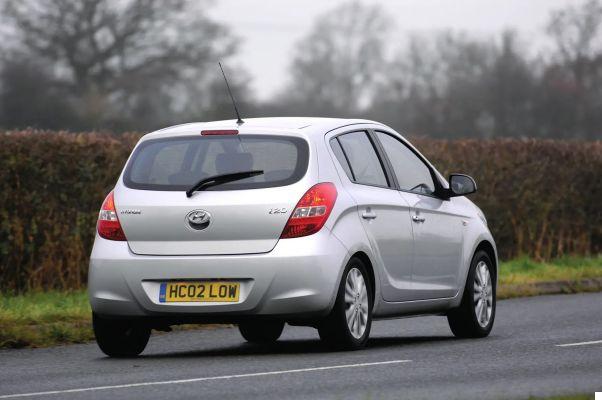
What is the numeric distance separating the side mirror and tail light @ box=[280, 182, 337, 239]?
2.09m

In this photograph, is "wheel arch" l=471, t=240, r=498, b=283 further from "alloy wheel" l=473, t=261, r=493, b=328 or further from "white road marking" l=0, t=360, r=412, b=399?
"white road marking" l=0, t=360, r=412, b=399

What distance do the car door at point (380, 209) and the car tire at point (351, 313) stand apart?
28 cm

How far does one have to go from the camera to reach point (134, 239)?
32.8 feet

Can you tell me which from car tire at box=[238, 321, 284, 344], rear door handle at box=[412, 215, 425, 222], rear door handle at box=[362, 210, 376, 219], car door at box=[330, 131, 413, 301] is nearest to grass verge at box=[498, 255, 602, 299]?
car tire at box=[238, 321, 284, 344]

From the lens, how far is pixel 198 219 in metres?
9.79

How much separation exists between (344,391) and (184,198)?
258cm

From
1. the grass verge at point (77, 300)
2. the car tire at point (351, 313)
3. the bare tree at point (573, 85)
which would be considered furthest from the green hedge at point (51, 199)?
the bare tree at point (573, 85)

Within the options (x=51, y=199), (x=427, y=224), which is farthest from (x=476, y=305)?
(x=51, y=199)

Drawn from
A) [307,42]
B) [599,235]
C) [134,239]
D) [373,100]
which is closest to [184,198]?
[134,239]

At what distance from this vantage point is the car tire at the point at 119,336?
33.7 feet

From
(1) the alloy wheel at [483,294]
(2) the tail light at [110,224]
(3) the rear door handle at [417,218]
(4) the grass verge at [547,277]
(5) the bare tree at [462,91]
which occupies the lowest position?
(5) the bare tree at [462,91]

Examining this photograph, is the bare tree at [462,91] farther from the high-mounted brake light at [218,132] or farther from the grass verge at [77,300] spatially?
the high-mounted brake light at [218,132]

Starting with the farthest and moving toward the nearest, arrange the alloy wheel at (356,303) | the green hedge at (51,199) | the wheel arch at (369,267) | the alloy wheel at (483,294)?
the green hedge at (51,199) < the alloy wheel at (483,294) < the wheel arch at (369,267) < the alloy wheel at (356,303)

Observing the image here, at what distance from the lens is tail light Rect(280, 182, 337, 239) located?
31.8 ft
